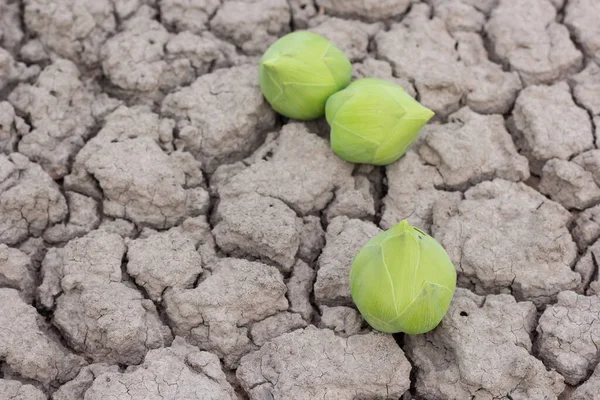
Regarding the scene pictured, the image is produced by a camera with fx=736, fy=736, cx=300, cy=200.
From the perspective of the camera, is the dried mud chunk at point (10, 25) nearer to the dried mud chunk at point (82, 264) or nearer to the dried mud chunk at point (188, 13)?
the dried mud chunk at point (188, 13)

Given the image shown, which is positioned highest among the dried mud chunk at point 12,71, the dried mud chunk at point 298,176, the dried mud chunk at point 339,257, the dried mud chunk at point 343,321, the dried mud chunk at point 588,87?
the dried mud chunk at point 12,71

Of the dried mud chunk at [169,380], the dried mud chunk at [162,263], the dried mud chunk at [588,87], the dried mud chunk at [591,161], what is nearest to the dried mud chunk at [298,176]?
the dried mud chunk at [162,263]

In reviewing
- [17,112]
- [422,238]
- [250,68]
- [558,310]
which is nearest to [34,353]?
[17,112]

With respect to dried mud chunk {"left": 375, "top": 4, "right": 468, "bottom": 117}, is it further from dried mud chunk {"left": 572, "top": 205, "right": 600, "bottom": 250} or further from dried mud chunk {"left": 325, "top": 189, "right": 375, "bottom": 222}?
dried mud chunk {"left": 572, "top": 205, "right": 600, "bottom": 250}

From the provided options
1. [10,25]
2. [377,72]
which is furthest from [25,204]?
[377,72]

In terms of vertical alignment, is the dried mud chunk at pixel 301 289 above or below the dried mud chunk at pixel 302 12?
below

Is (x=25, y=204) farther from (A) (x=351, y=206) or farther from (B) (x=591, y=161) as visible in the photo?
(B) (x=591, y=161)

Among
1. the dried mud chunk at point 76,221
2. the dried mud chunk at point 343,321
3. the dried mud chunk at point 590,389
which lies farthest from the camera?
the dried mud chunk at point 76,221
